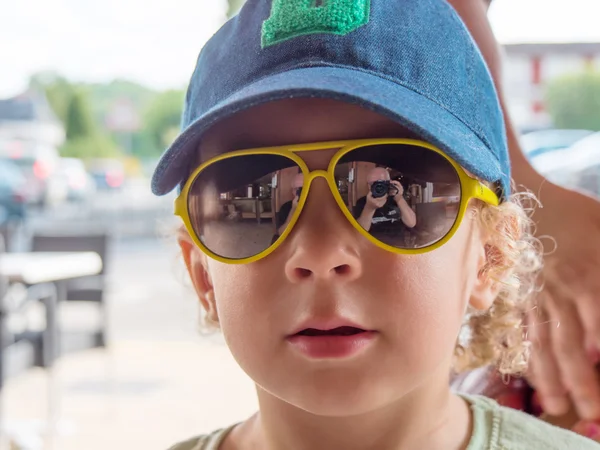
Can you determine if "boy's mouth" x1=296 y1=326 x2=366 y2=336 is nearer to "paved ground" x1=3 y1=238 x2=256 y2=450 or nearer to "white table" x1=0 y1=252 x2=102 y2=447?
"paved ground" x1=3 y1=238 x2=256 y2=450

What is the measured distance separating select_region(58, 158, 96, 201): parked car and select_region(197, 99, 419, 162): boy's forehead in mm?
7579

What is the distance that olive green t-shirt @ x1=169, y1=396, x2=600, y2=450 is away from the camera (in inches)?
30.7

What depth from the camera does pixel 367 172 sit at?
643 mm

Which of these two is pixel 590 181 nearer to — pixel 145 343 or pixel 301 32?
pixel 301 32

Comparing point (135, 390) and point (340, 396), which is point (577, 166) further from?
point (135, 390)

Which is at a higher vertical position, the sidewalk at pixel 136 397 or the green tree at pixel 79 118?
the green tree at pixel 79 118

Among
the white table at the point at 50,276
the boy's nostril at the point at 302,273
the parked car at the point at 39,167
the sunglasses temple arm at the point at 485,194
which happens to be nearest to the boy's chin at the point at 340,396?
the boy's nostril at the point at 302,273

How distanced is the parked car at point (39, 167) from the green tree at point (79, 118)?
0.34m

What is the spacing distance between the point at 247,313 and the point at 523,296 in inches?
16.7

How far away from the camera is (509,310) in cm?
92

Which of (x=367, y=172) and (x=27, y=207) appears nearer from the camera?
(x=367, y=172)

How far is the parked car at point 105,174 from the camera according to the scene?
8250mm

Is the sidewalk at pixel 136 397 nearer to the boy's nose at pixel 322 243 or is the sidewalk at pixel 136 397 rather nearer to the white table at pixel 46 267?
the white table at pixel 46 267

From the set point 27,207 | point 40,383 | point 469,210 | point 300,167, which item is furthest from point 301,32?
point 27,207
